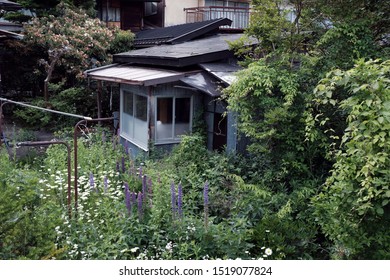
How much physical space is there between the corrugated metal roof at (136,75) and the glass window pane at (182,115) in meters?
0.84

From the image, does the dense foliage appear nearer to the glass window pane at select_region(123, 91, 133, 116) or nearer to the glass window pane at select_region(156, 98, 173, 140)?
the glass window pane at select_region(123, 91, 133, 116)

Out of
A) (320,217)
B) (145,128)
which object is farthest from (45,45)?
(320,217)

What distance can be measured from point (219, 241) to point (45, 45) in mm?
12388

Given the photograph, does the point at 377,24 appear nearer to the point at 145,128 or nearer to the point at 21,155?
the point at 145,128

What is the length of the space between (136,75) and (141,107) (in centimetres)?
92

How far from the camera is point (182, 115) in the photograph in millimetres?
10383

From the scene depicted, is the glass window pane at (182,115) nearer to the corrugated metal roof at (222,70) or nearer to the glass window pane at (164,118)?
the glass window pane at (164,118)

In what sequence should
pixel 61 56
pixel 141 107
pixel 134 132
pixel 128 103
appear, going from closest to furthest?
pixel 141 107 → pixel 134 132 → pixel 128 103 → pixel 61 56

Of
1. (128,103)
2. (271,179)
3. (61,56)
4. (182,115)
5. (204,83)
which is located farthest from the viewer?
(61,56)

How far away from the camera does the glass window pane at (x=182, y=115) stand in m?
10.3

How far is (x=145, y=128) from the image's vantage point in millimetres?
10383

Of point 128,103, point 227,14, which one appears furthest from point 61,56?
point 227,14

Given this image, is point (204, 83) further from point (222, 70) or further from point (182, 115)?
point (182, 115)

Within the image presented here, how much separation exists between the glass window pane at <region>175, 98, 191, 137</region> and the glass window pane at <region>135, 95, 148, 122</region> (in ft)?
2.55
